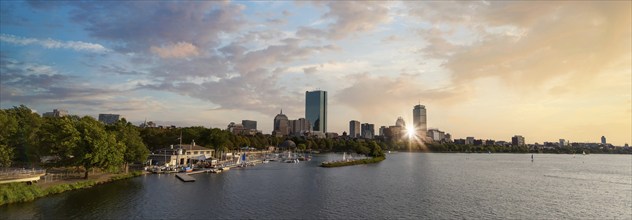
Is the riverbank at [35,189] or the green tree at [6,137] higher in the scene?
the green tree at [6,137]

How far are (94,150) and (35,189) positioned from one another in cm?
1541

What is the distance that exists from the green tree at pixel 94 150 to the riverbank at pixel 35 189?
3707mm

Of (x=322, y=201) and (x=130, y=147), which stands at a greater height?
(x=130, y=147)

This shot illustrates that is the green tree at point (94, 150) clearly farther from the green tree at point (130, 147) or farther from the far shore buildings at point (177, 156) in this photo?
the far shore buildings at point (177, 156)

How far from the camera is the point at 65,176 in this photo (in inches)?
3049

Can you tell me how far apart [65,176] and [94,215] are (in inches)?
1359

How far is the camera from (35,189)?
2307 inches

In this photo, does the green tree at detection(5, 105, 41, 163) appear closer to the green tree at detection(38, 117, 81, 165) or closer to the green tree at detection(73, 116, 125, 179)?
the green tree at detection(38, 117, 81, 165)

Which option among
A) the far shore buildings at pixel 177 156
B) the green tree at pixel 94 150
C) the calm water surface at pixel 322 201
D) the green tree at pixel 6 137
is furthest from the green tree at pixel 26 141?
the far shore buildings at pixel 177 156

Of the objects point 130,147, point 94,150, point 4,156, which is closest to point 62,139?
point 94,150

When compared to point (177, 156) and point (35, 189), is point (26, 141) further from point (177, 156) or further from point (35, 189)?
point (177, 156)

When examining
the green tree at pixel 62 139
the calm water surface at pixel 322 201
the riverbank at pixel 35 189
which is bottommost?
the calm water surface at pixel 322 201

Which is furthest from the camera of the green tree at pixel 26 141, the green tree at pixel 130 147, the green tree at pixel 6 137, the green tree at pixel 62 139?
the green tree at pixel 130 147

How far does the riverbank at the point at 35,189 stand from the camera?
177 feet
